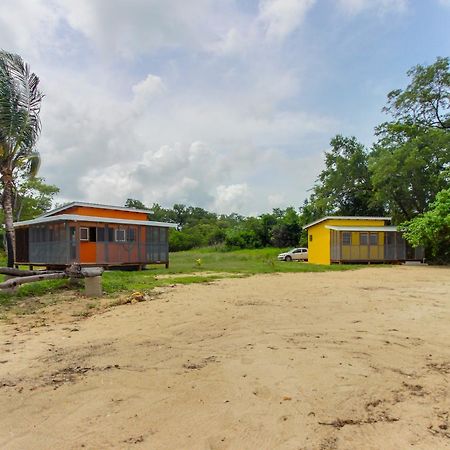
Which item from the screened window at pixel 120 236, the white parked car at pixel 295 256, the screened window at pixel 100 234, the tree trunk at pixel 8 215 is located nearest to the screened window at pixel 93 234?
the screened window at pixel 100 234

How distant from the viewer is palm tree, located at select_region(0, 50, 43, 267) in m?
16.2

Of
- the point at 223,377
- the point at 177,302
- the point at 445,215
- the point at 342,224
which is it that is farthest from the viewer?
the point at 342,224

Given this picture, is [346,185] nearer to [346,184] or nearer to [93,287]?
[346,184]

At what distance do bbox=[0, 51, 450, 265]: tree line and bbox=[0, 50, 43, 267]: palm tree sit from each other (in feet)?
0.11

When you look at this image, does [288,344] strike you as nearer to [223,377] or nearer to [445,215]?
[223,377]

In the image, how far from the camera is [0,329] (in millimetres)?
7551

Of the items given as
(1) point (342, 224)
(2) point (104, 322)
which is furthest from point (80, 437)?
(1) point (342, 224)

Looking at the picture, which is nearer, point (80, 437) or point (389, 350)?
point (80, 437)

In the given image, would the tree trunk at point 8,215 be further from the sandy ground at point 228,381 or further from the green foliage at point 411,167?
the green foliage at point 411,167

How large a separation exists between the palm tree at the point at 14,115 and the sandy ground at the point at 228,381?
10.6 meters

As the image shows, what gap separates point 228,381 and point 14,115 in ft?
50.4

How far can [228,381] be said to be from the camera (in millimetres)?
4586

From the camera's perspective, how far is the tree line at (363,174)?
16.9m

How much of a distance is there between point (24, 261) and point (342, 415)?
21611 millimetres
